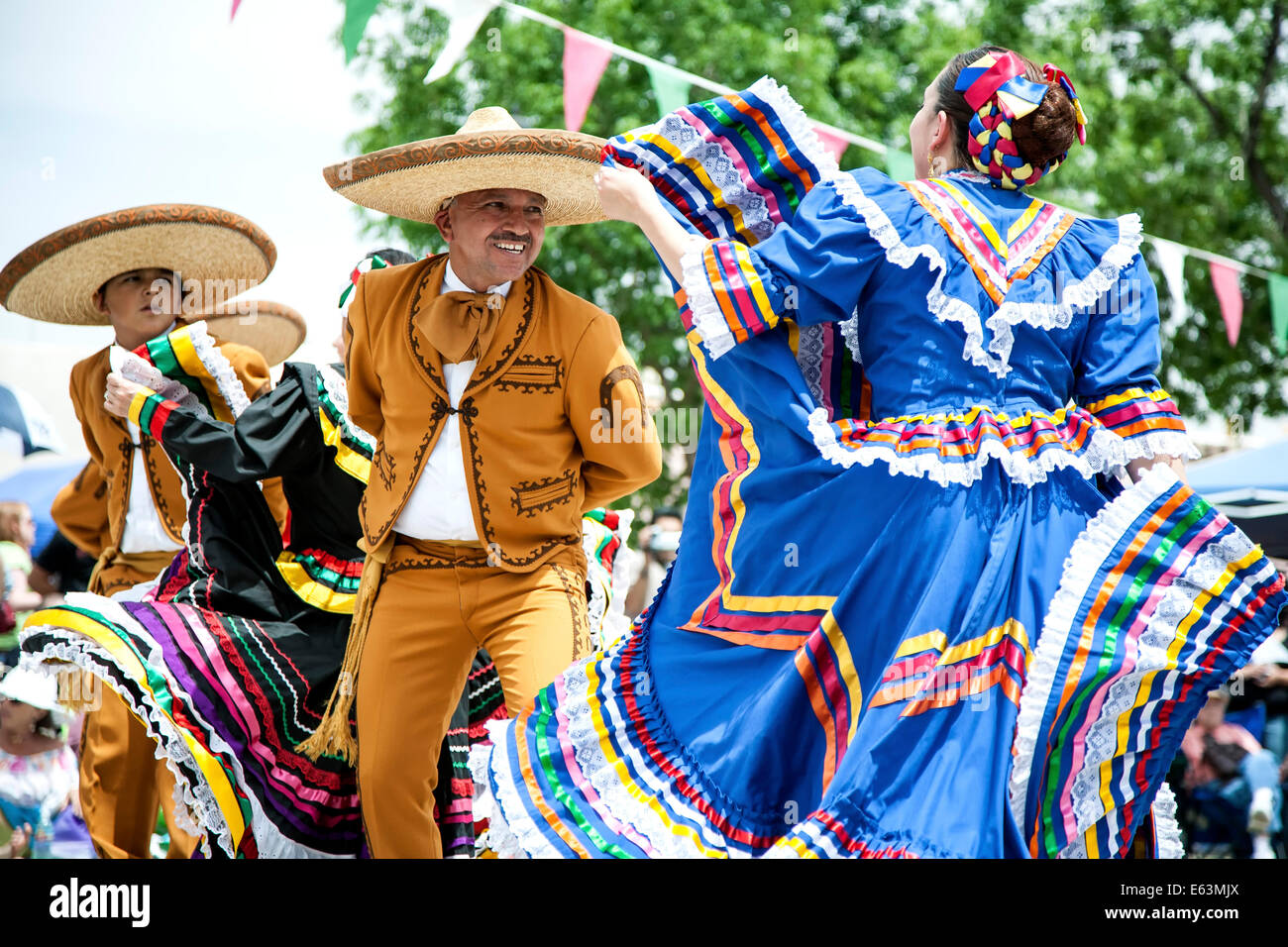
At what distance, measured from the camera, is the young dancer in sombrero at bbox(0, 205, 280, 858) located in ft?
13.2

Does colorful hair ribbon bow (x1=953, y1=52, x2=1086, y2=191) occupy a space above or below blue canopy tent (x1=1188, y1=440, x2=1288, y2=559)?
above

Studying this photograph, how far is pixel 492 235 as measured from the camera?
→ 134 inches

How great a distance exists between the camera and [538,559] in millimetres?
3320

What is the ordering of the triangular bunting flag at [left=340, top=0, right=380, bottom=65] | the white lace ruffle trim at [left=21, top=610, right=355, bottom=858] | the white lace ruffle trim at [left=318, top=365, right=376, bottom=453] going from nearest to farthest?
the white lace ruffle trim at [left=21, top=610, right=355, bottom=858]
the white lace ruffle trim at [left=318, top=365, right=376, bottom=453]
the triangular bunting flag at [left=340, top=0, right=380, bottom=65]

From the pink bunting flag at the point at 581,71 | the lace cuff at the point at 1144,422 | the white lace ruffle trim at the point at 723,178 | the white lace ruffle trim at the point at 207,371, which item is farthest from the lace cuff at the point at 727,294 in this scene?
the pink bunting flag at the point at 581,71

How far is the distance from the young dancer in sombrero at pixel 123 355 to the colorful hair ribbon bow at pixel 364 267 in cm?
34

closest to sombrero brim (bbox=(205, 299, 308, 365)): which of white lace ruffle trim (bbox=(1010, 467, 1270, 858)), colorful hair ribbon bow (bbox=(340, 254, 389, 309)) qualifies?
colorful hair ribbon bow (bbox=(340, 254, 389, 309))

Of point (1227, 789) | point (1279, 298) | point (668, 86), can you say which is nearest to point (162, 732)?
point (668, 86)

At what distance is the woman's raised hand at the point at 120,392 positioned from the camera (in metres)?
3.78

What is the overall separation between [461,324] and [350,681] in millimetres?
898

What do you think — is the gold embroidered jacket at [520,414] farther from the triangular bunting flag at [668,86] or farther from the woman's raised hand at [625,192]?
the triangular bunting flag at [668,86]

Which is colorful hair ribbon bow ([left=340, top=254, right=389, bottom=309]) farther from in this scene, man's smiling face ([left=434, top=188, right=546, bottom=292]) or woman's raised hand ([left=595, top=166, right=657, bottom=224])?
woman's raised hand ([left=595, top=166, right=657, bottom=224])

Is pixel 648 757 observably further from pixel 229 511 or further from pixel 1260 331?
pixel 1260 331

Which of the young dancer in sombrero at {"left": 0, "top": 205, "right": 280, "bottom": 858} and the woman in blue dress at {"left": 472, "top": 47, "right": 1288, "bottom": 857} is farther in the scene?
the young dancer in sombrero at {"left": 0, "top": 205, "right": 280, "bottom": 858}
